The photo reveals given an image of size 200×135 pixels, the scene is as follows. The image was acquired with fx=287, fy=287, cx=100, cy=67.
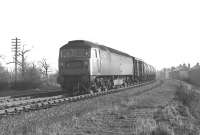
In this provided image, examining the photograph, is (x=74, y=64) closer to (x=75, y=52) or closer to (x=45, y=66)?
(x=75, y=52)

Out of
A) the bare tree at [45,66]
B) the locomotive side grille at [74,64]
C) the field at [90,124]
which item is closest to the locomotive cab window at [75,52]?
the locomotive side grille at [74,64]

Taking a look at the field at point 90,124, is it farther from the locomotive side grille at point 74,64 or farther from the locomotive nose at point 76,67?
the locomotive side grille at point 74,64

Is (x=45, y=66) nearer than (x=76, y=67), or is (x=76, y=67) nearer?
(x=76, y=67)

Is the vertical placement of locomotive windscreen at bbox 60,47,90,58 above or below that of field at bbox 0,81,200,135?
above

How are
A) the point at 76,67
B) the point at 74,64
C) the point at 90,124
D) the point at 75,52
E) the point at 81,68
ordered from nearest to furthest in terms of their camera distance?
the point at 90,124 < the point at 81,68 < the point at 76,67 < the point at 74,64 < the point at 75,52

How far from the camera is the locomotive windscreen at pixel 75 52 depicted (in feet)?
63.8

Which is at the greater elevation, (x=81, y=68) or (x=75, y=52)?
(x=75, y=52)

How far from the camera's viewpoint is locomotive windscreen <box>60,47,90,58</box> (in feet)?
63.8

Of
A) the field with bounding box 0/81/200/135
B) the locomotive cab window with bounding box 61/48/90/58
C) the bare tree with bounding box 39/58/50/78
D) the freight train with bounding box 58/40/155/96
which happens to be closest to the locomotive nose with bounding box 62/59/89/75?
the freight train with bounding box 58/40/155/96

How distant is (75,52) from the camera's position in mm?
19672

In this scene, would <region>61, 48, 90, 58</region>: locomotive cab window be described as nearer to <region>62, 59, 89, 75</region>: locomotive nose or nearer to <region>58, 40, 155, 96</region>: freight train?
<region>58, 40, 155, 96</region>: freight train

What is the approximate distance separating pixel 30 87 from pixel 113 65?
32.5 feet

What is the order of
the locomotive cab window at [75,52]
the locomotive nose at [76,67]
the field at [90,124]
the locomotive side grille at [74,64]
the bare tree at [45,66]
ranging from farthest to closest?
the bare tree at [45,66] < the locomotive cab window at [75,52] < the locomotive side grille at [74,64] < the locomotive nose at [76,67] < the field at [90,124]

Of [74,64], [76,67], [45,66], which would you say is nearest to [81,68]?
[76,67]
